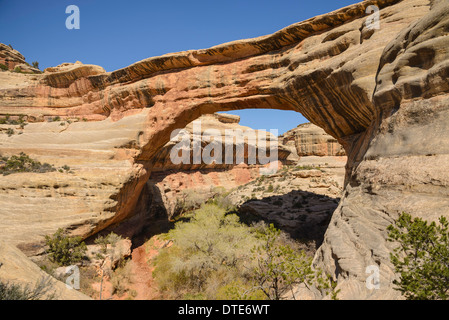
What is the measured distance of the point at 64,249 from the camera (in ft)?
39.7

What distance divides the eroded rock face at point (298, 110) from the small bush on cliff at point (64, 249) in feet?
2.06

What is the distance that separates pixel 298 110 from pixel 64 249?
15.5 metres

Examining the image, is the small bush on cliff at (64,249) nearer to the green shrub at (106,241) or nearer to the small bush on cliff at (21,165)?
the green shrub at (106,241)

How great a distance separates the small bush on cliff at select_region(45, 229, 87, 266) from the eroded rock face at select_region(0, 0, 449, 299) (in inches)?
24.8

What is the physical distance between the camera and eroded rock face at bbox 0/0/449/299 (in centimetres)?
709

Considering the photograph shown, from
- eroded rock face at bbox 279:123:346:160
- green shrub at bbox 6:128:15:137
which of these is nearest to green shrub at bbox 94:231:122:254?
green shrub at bbox 6:128:15:137

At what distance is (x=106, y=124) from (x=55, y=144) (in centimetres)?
367

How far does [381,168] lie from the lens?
26.6ft

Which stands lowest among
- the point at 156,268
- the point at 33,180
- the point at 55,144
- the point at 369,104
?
the point at 156,268

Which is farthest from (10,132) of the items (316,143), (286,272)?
(316,143)

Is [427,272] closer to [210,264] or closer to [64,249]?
[210,264]
